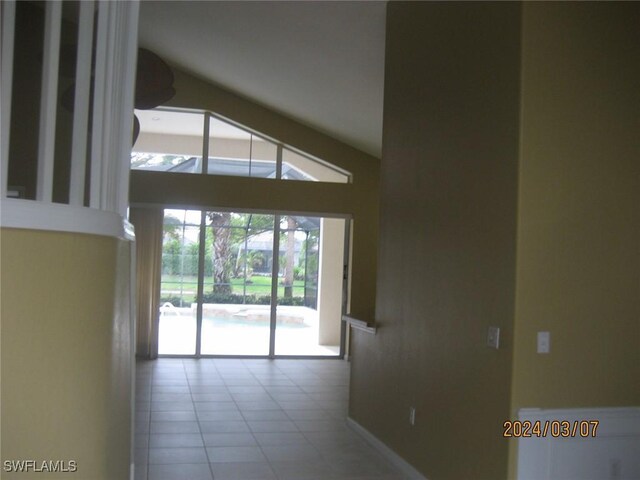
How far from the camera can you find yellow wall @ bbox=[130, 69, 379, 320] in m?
9.32

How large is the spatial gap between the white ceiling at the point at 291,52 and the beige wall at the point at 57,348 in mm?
4194

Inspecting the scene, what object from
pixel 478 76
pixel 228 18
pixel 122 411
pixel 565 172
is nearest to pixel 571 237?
pixel 565 172

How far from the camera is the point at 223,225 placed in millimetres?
9898

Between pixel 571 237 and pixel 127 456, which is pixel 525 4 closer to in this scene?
pixel 571 237

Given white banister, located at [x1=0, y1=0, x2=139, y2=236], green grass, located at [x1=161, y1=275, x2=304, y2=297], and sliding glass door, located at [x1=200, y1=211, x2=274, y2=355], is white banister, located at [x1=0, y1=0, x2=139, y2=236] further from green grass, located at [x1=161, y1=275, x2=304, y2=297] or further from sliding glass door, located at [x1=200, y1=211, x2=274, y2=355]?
green grass, located at [x1=161, y1=275, x2=304, y2=297]

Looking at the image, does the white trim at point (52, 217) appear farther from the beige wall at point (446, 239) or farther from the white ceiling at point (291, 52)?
the white ceiling at point (291, 52)

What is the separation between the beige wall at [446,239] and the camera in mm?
3494

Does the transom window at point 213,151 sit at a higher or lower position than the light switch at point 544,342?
higher

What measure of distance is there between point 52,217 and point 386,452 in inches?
155

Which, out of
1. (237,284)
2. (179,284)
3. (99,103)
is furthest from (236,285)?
(99,103)

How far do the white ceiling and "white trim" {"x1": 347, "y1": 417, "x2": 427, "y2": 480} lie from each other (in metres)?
3.52

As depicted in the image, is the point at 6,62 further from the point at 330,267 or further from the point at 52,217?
the point at 330,267

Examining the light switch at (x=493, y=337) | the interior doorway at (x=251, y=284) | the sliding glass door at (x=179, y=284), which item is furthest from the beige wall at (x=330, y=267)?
the light switch at (x=493, y=337)

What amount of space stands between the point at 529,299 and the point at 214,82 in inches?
283
